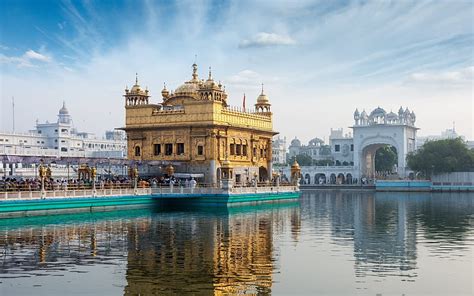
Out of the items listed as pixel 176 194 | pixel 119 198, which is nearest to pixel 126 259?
pixel 119 198

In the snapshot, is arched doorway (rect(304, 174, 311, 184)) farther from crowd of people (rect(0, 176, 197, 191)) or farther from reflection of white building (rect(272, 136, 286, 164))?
crowd of people (rect(0, 176, 197, 191))

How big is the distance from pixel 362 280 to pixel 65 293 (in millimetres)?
6243

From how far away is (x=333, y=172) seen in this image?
9419 centimetres

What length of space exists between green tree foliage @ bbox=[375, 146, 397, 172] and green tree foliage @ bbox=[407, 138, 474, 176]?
18.8m

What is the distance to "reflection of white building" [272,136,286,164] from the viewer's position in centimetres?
14211

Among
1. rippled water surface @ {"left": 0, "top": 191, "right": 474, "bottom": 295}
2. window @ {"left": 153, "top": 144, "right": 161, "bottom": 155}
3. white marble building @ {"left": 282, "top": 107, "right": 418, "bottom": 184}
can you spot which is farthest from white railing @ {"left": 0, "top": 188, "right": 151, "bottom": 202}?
white marble building @ {"left": 282, "top": 107, "right": 418, "bottom": 184}

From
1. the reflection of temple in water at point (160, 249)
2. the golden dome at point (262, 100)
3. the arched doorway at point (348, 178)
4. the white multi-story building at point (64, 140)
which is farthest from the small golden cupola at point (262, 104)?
the white multi-story building at point (64, 140)

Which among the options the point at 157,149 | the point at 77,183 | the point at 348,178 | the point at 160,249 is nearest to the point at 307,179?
the point at 348,178

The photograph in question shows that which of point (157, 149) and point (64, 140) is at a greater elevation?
point (64, 140)

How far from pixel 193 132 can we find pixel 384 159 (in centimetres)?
6046

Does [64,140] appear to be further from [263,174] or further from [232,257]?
[232,257]

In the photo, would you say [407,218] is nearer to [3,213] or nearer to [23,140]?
[3,213]

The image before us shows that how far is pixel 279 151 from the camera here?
474ft

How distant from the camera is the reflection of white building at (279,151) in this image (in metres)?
142
